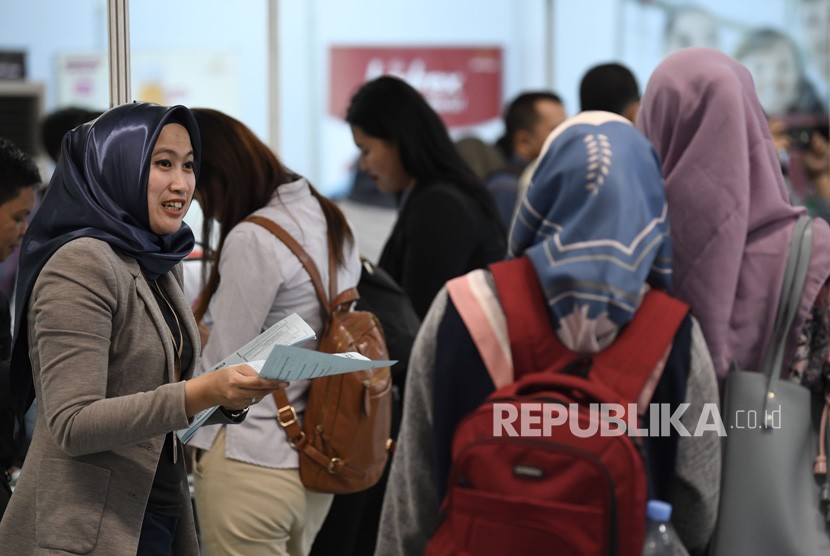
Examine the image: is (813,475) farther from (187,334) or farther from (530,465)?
(187,334)

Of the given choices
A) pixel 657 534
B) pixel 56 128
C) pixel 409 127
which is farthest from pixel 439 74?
pixel 657 534

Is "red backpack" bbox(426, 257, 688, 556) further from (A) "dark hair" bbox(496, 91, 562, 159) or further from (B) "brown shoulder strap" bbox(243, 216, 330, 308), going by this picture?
(A) "dark hair" bbox(496, 91, 562, 159)

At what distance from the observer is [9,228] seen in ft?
7.70

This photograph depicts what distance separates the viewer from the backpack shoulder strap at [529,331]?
1.76m

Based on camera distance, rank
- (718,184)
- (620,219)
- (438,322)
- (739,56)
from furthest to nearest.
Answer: (739,56) < (718,184) < (438,322) < (620,219)

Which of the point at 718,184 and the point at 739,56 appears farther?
the point at 739,56

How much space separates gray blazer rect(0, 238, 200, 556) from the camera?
5.89 feet

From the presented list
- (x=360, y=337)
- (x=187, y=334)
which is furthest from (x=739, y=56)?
(x=187, y=334)

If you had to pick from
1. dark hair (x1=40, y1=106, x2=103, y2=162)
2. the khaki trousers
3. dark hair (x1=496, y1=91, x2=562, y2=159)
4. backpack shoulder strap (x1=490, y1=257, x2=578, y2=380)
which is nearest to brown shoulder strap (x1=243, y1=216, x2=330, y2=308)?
the khaki trousers

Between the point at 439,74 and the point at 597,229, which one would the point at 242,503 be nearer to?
the point at 597,229

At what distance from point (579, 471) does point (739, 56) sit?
8.04 m

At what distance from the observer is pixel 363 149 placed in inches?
141

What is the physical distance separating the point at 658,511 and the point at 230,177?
1.39 m

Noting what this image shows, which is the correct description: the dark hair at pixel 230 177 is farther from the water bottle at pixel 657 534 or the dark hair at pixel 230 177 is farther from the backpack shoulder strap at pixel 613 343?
the water bottle at pixel 657 534
